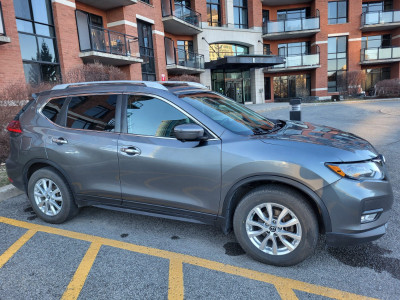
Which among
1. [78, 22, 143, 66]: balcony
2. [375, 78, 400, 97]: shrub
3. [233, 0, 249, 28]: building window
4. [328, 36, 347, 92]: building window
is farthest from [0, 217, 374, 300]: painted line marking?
[328, 36, 347, 92]: building window

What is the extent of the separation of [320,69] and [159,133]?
31527 mm

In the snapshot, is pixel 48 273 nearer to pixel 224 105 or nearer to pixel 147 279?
pixel 147 279

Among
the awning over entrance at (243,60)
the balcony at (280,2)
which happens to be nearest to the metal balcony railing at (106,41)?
the awning over entrance at (243,60)

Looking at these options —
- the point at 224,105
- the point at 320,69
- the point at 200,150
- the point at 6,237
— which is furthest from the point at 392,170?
the point at 320,69

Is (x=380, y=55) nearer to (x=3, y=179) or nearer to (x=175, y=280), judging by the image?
(x=3, y=179)

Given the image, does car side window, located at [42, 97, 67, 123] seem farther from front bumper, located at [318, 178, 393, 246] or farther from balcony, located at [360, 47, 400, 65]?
balcony, located at [360, 47, 400, 65]

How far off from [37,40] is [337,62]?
28877 millimetres

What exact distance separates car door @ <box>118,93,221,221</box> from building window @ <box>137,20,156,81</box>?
18.0 meters

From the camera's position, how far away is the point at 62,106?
145 inches

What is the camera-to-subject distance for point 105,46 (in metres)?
15.8

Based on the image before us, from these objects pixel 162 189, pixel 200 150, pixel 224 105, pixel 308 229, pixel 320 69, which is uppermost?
pixel 320 69

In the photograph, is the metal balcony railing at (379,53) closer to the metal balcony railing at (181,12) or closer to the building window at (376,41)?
the building window at (376,41)

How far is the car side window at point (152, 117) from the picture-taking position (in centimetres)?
310

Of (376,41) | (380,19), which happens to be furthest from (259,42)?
(376,41)
